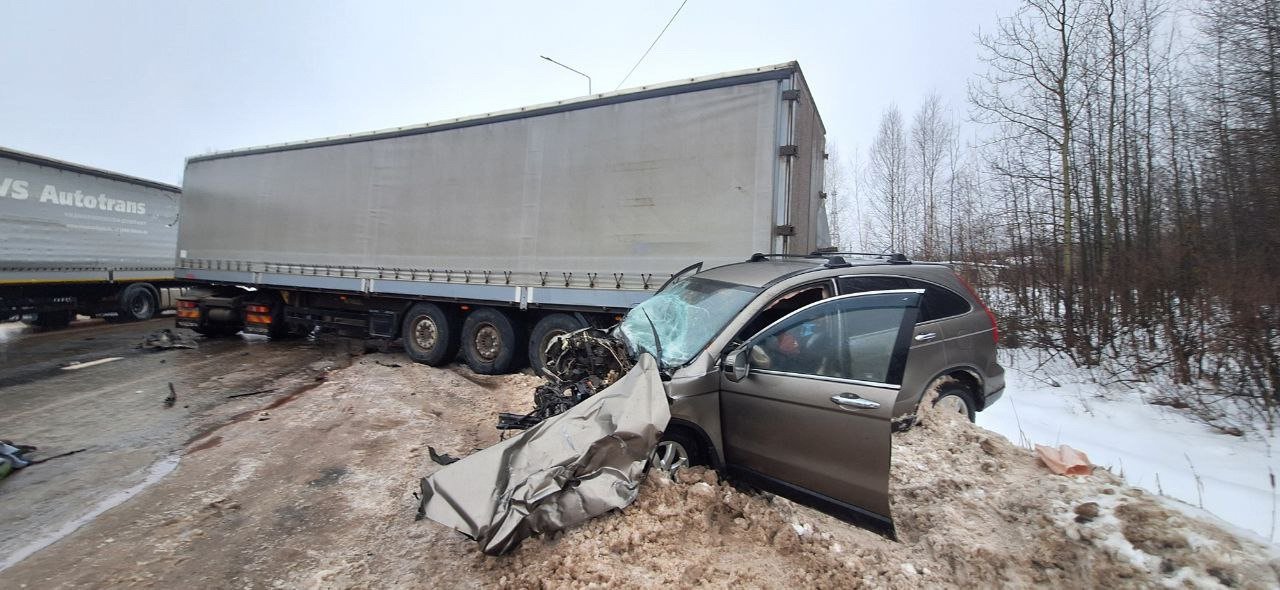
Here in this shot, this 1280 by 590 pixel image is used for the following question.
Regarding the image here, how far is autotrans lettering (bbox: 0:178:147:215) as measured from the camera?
11398 millimetres

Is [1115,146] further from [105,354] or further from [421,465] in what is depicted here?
[105,354]

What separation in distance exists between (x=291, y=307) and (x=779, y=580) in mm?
11100

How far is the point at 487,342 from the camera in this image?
782cm

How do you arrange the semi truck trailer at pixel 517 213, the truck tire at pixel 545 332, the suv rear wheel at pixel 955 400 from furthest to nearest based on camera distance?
the truck tire at pixel 545 332, the semi truck trailer at pixel 517 213, the suv rear wheel at pixel 955 400

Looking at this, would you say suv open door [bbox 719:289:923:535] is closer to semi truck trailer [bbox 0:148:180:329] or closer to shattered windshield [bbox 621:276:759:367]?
shattered windshield [bbox 621:276:759:367]

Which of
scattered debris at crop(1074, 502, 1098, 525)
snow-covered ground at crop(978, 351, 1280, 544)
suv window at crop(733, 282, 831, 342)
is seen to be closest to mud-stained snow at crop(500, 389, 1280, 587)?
scattered debris at crop(1074, 502, 1098, 525)

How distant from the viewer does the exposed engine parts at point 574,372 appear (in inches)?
144

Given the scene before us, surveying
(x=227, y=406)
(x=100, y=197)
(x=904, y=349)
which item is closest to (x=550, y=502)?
(x=904, y=349)

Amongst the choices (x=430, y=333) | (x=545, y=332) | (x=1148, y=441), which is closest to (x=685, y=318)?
(x=545, y=332)

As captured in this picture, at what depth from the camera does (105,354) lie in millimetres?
9477

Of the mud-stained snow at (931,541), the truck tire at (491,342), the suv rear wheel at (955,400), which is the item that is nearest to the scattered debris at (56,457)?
the truck tire at (491,342)

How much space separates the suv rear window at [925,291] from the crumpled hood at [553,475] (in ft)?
5.66

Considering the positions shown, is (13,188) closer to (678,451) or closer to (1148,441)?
(678,451)

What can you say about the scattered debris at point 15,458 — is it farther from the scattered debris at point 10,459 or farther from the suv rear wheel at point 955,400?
the suv rear wheel at point 955,400
